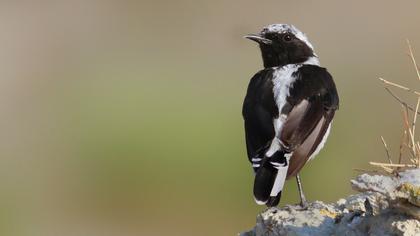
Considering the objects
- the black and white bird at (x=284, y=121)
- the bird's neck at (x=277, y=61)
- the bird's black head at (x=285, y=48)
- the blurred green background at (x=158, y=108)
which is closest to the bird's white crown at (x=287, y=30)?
the bird's black head at (x=285, y=48)

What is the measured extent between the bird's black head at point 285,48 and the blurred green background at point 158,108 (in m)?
3.60

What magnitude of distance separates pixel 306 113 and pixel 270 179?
849mm

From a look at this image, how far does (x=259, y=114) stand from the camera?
8.93 meters

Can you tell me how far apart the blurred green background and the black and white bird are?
438 centimetres

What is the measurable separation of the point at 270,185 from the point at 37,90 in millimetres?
13993

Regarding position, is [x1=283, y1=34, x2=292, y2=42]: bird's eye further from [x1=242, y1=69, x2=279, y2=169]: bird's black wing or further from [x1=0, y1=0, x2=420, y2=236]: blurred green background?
[x1=0, y1=0, x2=420, y2=236]: blurred green background

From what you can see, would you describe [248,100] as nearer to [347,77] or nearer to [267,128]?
[267,128]

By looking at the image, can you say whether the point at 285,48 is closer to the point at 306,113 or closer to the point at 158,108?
the point at 306,113

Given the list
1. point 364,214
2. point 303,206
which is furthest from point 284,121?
point 364,214

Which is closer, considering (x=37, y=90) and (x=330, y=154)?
(x=330, y=154)

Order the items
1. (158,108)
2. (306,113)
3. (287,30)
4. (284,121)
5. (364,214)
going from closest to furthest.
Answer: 1. (364,214)
2. (284,121)
3. (306,113)
4. (287,30)
5. (158,108)

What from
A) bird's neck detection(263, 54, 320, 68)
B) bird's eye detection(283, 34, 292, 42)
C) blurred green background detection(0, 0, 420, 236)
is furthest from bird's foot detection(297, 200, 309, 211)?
blurred green background detection(0, 0, 420, 236)

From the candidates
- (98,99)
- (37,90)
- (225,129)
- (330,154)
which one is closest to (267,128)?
(330,154)

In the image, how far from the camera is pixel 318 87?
9.15 m
